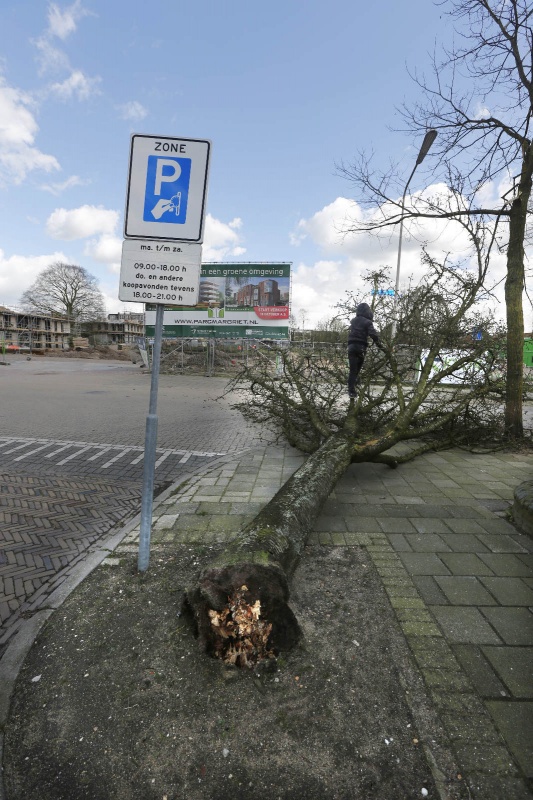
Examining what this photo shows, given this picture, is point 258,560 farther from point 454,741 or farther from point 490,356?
point 490,356

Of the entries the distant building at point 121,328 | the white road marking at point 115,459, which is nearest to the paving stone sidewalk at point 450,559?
the white road marking at point 115,459

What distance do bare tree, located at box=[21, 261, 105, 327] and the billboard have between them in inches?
1763

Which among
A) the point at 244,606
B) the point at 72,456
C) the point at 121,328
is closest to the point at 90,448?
the point at 72,456

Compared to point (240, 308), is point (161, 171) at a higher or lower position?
lower

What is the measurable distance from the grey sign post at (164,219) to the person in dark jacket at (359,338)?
434 centimetres

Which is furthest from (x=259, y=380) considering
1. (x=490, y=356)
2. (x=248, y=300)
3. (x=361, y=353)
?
(x=248, y=300)

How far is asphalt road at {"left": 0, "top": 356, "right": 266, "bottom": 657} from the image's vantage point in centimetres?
347

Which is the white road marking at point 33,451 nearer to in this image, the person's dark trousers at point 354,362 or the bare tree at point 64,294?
the person's dark trousers at point 354,362

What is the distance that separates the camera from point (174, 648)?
7.95 feet

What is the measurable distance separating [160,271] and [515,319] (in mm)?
6825

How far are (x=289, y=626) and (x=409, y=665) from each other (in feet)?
2.26

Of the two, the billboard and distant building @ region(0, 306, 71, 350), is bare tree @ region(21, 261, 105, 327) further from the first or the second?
the billboard

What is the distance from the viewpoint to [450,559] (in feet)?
11.4

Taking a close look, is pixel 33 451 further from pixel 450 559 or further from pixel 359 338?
pixel 450 559
